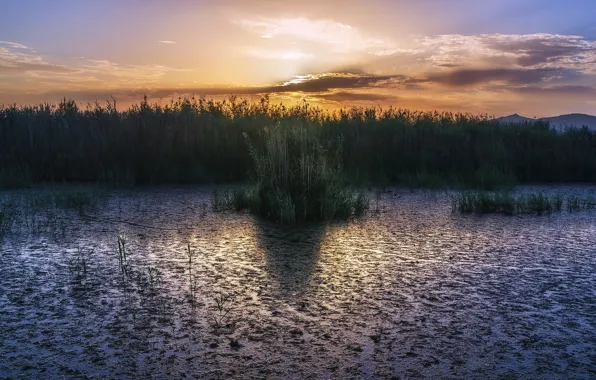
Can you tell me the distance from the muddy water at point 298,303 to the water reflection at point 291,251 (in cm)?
2

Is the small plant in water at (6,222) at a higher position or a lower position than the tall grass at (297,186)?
lower

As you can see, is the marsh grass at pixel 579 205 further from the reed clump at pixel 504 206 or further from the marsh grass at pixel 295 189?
the marsh grass at pixel 295 189

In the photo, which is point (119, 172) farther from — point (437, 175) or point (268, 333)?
point (268, 333)

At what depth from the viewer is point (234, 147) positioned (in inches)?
409

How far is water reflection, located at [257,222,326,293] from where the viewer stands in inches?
146

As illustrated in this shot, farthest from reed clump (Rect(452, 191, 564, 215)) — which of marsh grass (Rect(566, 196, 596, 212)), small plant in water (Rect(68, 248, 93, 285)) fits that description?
small plant in water (Rect(68, 248, 93, 285))

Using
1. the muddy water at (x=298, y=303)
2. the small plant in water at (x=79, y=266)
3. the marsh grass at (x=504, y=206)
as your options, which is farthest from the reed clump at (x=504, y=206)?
the small plant in water at (x=79, y=266)

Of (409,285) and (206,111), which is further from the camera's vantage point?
(206,111)

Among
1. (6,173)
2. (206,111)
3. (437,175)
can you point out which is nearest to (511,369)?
(437,175)

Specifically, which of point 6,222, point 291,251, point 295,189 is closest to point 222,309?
point 291,251

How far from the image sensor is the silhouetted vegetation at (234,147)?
9.84m

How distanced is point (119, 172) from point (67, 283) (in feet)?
20.5

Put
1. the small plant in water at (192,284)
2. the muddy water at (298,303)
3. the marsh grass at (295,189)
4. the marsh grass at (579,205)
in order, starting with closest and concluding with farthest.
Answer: the muddy water at (298,303) < the small plant in water at (192,284) < the marsh grass at (295,189) < the marsh grass at (579,205)

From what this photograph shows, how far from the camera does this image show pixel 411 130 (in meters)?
11.4
